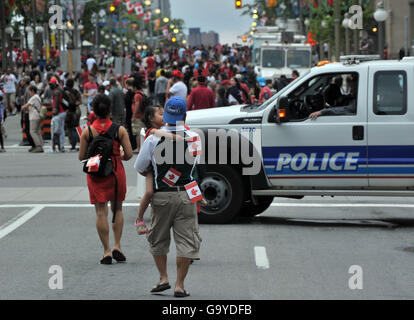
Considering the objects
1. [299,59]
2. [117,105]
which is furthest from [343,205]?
[299,59]

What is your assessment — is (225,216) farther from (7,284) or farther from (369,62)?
(7,284)

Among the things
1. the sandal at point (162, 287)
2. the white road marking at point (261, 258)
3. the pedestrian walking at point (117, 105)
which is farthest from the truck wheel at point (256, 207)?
the pedestrian walking at point (117, 105)

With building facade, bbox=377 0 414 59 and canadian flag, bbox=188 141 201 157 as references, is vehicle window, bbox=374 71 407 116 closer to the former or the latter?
canadian flag, bbox=188 141 201 157

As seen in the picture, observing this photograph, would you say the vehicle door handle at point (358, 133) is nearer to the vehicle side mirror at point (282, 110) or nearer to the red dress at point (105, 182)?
the vehicle side mirror at point (282, 110)

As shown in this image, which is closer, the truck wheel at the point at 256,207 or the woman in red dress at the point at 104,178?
the woman in red dress at the point at 104,178

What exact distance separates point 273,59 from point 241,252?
3314 centimetres

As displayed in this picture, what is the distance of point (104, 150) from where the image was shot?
398 inches

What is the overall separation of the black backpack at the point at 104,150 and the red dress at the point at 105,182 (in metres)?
0.07

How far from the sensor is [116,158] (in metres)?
10.3

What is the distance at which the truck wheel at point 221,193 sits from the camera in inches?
513

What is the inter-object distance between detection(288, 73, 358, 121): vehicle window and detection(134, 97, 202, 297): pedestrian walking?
184 inches

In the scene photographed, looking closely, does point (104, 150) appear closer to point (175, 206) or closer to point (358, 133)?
point (175, 206)
